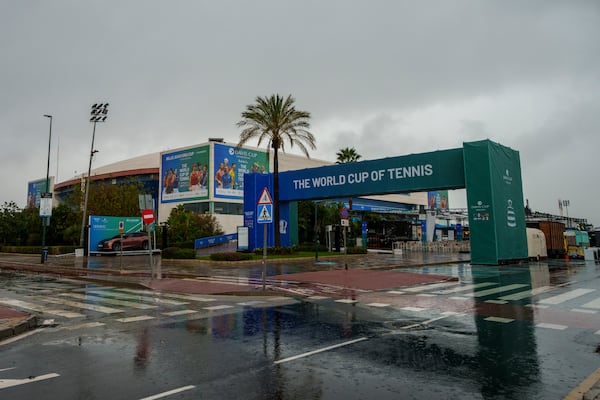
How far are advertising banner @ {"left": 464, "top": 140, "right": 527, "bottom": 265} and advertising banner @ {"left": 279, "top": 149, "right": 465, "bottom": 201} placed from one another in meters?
1.11

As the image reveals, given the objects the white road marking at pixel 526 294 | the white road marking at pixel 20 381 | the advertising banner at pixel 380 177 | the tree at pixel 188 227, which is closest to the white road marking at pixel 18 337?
the white road marking at pixel 20 381

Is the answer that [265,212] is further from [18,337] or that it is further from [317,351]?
[317,351]

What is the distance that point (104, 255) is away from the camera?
40.7 metres

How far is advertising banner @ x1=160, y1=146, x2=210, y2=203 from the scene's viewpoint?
63.2 metres

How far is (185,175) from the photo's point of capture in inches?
2603

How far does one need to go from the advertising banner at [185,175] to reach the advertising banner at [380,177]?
94.8 ft

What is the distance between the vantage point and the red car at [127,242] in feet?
131

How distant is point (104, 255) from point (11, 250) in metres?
19.2

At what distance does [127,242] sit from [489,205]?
107 ft

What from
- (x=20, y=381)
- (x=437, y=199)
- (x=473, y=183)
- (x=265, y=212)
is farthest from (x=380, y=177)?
(x=437, y=199)

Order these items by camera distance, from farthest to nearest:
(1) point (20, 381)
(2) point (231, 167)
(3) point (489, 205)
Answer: (2) point (231, 167)
(3) point (489, 205)
(1) point (20, 381)

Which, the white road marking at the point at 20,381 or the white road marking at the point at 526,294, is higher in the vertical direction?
the white road marking at the point at 526,294

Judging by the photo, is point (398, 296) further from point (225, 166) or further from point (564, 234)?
point (225, 166)

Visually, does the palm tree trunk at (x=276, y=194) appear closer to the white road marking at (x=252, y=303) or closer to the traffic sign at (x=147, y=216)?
the traffic sign at (x=147, y=216)
